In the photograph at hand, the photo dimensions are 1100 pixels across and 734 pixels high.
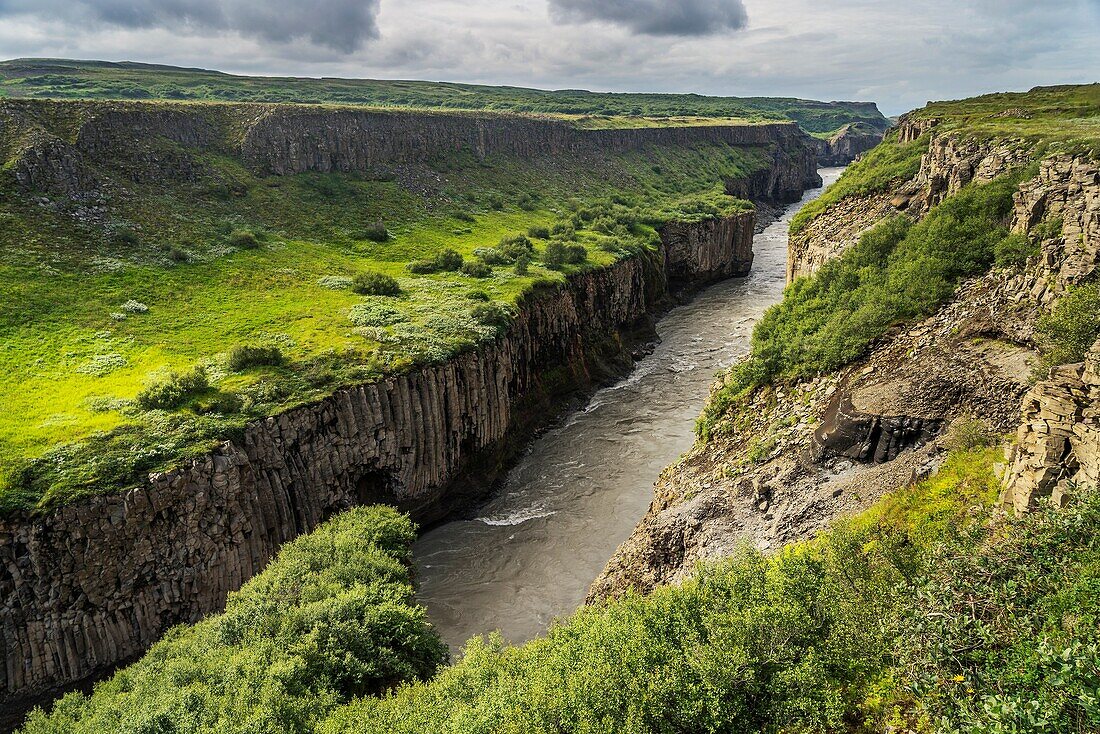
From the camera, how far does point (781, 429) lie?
23.3 meters

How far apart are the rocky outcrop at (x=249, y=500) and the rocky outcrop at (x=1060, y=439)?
27.6m

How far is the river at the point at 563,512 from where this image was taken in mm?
30000

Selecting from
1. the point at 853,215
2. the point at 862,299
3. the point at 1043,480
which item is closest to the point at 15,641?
the point at 1043,480

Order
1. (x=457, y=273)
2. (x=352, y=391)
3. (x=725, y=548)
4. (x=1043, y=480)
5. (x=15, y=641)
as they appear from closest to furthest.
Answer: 1. (x=1043, y=480)
2. (x=725, y=548)
3. (x=15, y=641)
4. (x=352, y=391)
5. (x=457, y=273)

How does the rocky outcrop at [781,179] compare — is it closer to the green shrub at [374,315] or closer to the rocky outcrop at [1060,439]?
the green shrub at [374,315]

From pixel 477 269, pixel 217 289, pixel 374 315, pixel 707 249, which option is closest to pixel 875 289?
pixel 374 315

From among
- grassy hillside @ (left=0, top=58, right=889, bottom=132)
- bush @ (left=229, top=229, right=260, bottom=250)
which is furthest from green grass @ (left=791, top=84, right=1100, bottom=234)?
grassy hillside @ (left=0, top=58, right=889, bottom=132)

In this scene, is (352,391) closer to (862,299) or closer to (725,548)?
(725,548)

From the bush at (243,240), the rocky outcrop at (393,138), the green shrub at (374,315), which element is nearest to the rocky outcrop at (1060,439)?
the green shrub at (374,315)

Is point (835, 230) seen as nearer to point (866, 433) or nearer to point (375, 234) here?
point (866, 433)

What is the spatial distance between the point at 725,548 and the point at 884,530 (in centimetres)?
581

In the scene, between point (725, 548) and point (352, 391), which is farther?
point (352, 391)

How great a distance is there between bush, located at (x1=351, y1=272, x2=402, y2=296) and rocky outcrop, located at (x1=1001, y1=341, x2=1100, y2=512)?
134 ft

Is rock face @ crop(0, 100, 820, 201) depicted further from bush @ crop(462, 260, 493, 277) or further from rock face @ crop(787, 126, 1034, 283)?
rock face @ crop(787, 126, 1034, 283)
